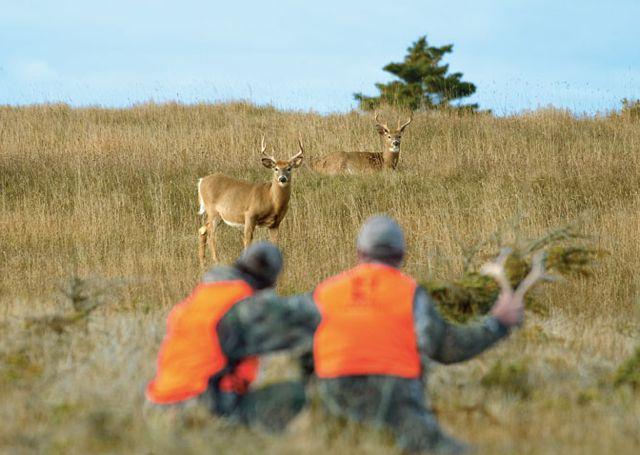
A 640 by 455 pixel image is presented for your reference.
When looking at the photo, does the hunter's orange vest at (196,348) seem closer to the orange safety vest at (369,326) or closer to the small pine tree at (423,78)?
the orange safety vest at (369,326)

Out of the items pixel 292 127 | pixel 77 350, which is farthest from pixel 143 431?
pixel 292 127

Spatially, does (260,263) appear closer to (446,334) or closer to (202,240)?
(446,334)

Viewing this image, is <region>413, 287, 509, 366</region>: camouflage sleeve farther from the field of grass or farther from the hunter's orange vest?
the hunter's orange vest

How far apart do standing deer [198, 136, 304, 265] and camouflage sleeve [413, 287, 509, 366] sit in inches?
365

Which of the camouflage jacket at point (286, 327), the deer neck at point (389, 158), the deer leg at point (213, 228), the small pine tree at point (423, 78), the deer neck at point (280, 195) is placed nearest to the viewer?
the camouflage jacket at point (286, 327)

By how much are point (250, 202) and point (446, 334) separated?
9821 mm

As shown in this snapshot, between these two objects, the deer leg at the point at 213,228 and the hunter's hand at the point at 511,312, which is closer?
the hunter's hand at the point at 511,312

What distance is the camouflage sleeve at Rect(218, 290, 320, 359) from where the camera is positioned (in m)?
4.86

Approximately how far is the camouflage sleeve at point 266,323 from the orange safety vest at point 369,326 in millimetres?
94

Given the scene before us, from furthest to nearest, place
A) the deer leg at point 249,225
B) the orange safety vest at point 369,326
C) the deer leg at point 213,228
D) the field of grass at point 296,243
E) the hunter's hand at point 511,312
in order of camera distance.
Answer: the deer leg at point 213,228
the deer leg at point 249,225
the field of grass at point 296,243
the hunter's hand at point 511,312
the orange safety vest at point 369,326

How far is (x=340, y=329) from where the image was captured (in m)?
4.74

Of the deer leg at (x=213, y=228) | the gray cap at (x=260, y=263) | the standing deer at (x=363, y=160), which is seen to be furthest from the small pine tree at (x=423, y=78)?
the gray cap at (x=260, y=263)

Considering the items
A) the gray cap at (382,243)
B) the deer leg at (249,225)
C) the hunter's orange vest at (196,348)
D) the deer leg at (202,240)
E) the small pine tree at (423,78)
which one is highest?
the small pine tree at (423,78)

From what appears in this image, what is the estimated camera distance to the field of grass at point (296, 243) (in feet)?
17.4
